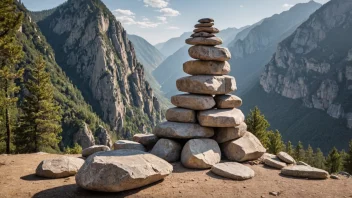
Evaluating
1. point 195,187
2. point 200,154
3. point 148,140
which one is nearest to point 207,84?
point 200,154

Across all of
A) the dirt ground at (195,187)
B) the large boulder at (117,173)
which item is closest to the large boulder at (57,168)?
the dirt ground at (195,187)

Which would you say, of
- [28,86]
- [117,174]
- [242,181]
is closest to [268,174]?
[242,181]

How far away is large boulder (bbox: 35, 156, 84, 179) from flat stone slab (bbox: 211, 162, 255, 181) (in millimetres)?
9290

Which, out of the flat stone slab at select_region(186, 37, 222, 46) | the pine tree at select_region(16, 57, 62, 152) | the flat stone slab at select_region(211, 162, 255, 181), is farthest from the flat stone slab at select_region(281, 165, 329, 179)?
the pine tree at select_region(16, 57, 62, 152)

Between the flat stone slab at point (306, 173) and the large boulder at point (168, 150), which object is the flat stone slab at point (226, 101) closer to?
the large boulder at point (168, 150)

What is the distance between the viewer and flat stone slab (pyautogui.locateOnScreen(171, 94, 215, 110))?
69.5ft

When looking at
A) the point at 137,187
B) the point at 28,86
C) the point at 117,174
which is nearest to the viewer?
the point at 117,174

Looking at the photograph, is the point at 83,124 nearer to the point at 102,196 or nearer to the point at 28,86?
the point at 28,86

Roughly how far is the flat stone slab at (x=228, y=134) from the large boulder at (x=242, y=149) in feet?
1.10

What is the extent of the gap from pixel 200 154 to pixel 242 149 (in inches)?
144

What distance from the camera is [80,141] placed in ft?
609

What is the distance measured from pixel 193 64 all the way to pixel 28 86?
24345 mm

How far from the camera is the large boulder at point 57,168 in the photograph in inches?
647

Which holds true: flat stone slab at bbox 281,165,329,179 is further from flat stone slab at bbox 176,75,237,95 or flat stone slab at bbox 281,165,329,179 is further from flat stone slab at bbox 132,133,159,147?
flat stone slab at bbox 132,133,159,147
